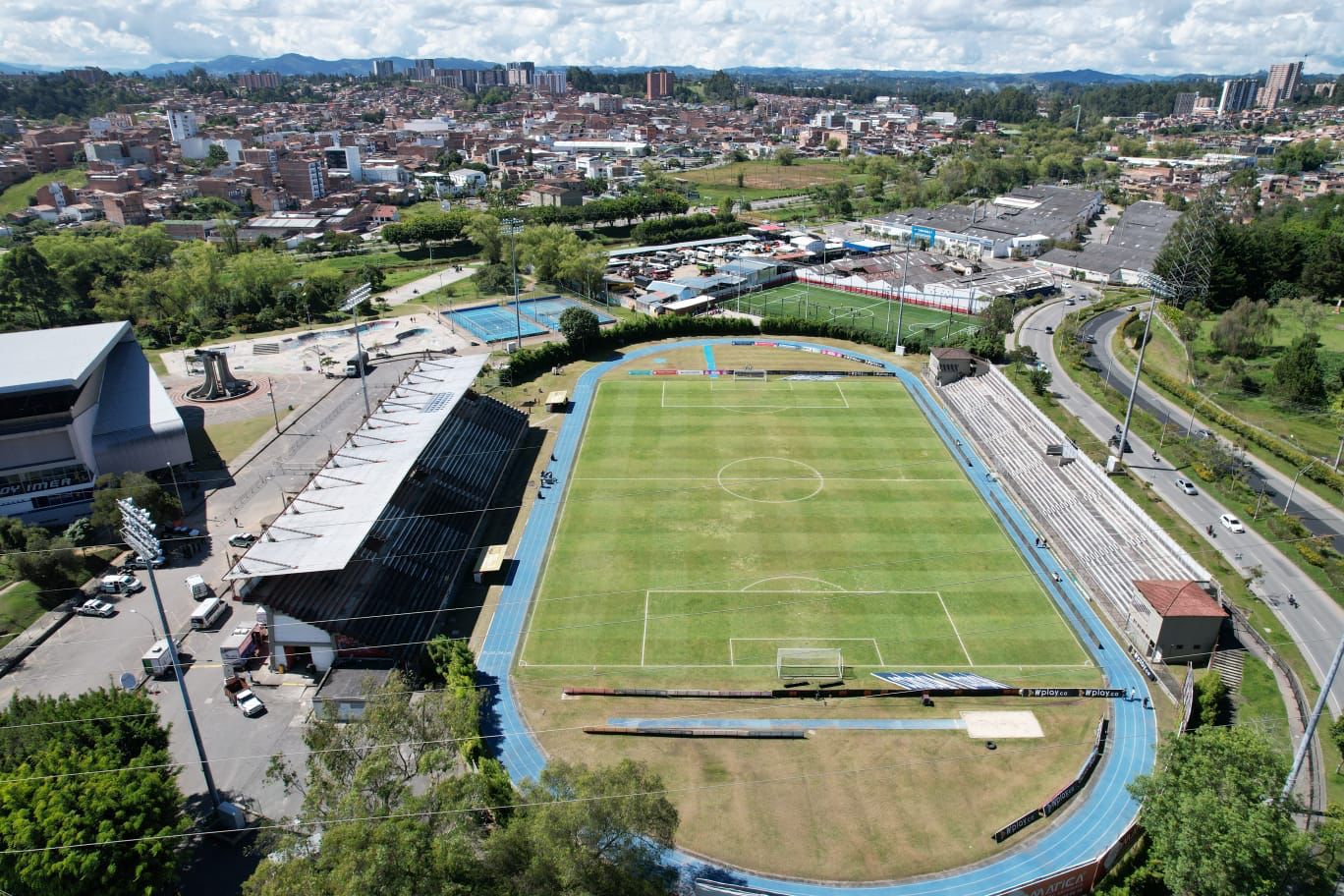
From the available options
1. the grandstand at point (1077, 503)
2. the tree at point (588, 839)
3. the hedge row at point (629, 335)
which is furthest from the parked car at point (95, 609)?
the grandstand at point (1077, 503)

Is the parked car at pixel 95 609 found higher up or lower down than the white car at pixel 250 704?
lower down

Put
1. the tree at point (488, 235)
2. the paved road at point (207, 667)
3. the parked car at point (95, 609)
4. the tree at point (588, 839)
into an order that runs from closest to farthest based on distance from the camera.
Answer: the tree at point (588, 839)
the paved road at point (207, 667)
the parked car at point (95, 609)
the tree at point (488, 235)

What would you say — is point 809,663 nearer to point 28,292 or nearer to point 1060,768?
point 1060,768

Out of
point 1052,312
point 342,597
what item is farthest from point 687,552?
point 1052,312

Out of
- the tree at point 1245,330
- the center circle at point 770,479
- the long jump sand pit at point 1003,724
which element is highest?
the tree at point 1245,330

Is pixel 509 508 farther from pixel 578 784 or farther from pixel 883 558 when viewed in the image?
pixel 578 784

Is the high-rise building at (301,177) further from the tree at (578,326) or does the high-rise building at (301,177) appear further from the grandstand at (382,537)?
the grandstand at (382,537)

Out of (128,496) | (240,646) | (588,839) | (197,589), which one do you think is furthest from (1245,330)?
(128,496)
